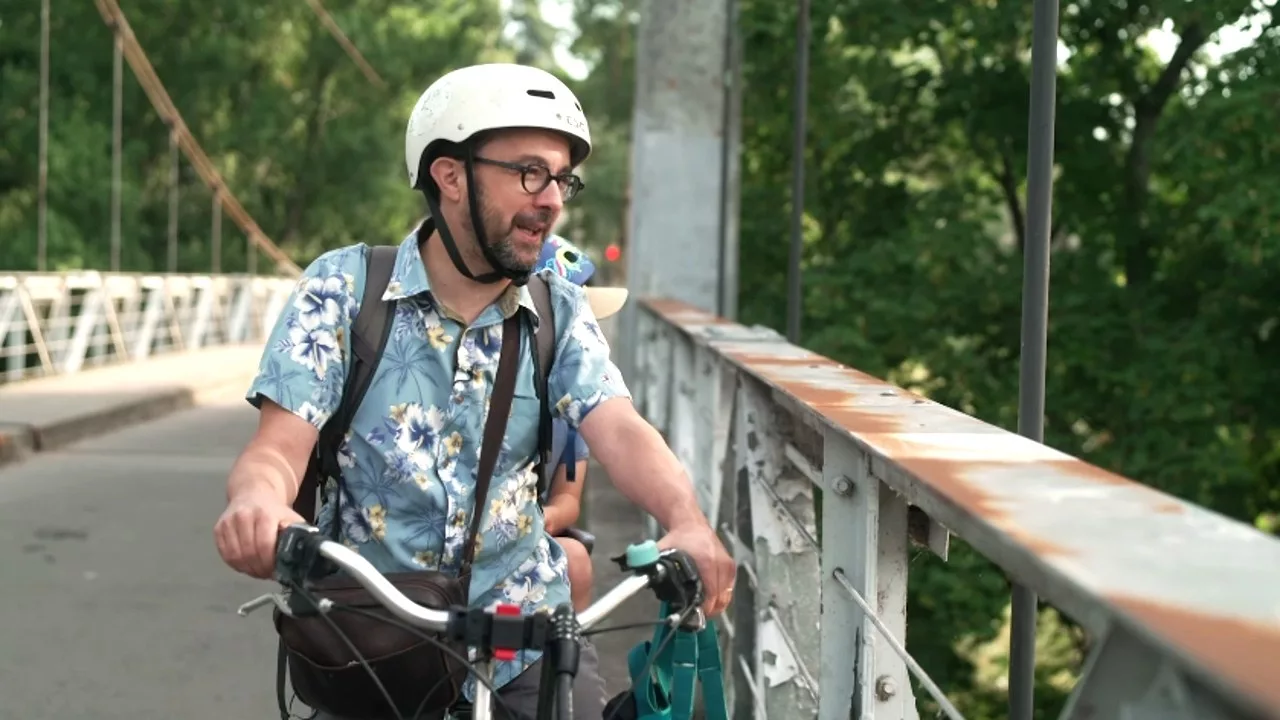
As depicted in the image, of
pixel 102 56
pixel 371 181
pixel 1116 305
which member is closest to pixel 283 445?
pixel 1116 305

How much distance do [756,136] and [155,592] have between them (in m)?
11.5

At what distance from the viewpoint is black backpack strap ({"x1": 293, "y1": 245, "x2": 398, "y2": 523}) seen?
2.95 metres

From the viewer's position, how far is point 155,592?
782 centimetres

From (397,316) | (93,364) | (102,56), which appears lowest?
(93,364)

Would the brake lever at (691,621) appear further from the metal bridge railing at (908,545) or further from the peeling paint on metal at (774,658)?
the peeling paint on metal at (774,658)

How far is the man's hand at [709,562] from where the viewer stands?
2600 millimetres

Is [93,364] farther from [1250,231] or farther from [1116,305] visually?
[1250,231]

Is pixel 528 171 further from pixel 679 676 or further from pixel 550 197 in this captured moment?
pixel 679 676

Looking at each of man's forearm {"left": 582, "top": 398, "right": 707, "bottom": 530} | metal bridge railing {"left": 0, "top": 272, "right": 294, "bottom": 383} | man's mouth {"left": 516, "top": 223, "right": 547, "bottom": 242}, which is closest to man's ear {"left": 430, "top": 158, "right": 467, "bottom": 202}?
man's mouth {"left": 516, "top": 223, "right": 547, "bottom": 242}

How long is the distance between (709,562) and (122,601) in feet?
17.7

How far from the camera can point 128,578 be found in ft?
26.7

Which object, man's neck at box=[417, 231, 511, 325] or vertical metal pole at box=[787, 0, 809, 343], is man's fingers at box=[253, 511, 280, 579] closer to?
man's neck at box=[417, 231, 511, 325]

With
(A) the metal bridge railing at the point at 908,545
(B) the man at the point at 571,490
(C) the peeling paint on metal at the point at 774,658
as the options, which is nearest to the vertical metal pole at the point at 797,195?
(A) the metal bridge railing at the point at 908,545

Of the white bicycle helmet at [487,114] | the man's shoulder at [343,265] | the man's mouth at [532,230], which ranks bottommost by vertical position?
the man's shoulder at [343,265]
